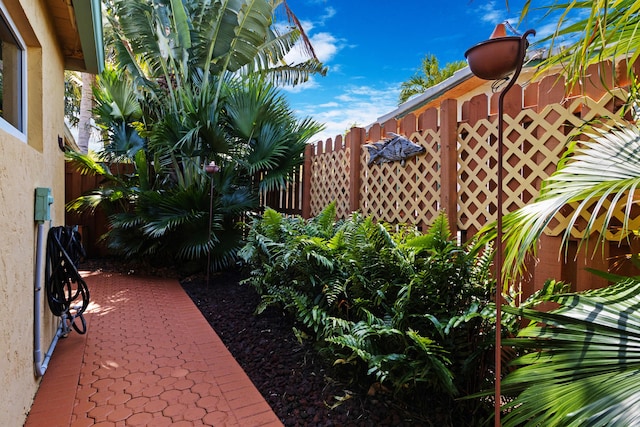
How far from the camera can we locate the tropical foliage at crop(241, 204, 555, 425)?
73.0 inches

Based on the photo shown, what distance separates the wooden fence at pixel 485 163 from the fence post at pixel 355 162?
0.01 m

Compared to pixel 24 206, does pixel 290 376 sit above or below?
below

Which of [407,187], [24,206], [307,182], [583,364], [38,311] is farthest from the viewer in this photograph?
[307,182]

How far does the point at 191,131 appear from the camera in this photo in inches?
193

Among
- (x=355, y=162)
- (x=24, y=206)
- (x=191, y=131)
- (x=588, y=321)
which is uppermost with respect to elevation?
(x=191, y=131)

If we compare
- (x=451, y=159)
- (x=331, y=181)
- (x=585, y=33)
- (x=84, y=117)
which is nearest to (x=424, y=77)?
(x=331, y=181)

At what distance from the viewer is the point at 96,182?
6895 millimetres

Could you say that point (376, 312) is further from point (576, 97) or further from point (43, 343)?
point (43, 343)

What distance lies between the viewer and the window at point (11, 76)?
197cm

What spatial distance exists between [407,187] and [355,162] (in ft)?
3.18

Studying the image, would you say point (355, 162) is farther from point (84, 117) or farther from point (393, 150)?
point (84, 117)

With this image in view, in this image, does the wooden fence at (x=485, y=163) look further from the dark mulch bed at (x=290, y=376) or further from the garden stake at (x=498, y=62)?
the dark mulch bed at (x=290, y=376)

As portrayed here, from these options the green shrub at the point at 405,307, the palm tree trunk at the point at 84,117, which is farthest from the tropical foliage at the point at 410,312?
the palm tree trunk at the point at 84,117

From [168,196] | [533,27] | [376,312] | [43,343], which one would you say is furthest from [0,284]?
[168,196]
